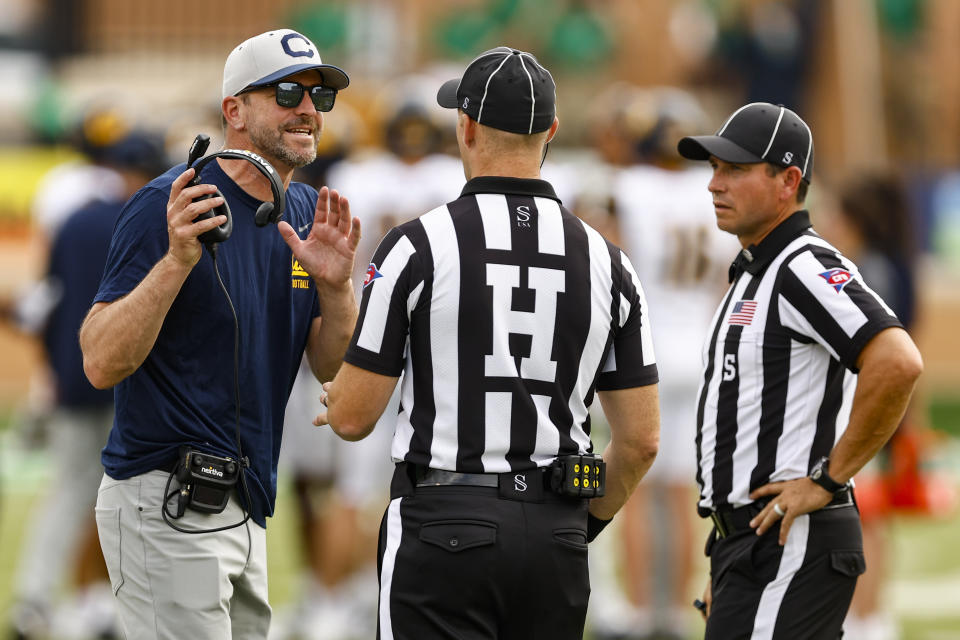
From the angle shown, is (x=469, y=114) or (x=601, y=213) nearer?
(x=469, y=114)

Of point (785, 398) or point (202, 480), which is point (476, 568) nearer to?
point (202, 480)

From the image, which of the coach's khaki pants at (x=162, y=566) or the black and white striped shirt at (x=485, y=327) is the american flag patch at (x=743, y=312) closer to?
the black and white striped shirt at (x=485, y=327)

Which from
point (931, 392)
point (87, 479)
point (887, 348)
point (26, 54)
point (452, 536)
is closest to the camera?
point (452, 536)

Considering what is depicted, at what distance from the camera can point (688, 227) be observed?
25.5 feet

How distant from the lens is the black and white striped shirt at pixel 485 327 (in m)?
3.78

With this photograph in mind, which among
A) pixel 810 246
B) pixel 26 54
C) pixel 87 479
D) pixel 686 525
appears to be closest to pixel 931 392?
pixel 686 525

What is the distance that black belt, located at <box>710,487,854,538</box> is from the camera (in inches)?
172

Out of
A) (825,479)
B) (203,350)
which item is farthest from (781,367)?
(203,350)

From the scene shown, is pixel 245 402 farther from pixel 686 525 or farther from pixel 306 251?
pixel 686 525

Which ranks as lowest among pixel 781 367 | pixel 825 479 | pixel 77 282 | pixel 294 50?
pixel 825 479

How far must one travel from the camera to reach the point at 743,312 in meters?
4.45

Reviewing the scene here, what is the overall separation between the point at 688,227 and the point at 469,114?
405 centimetres

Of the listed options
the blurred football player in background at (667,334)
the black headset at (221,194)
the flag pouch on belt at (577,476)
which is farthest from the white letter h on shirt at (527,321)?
the blurred football player in background at (667,334)

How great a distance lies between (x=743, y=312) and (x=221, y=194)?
1629mm
